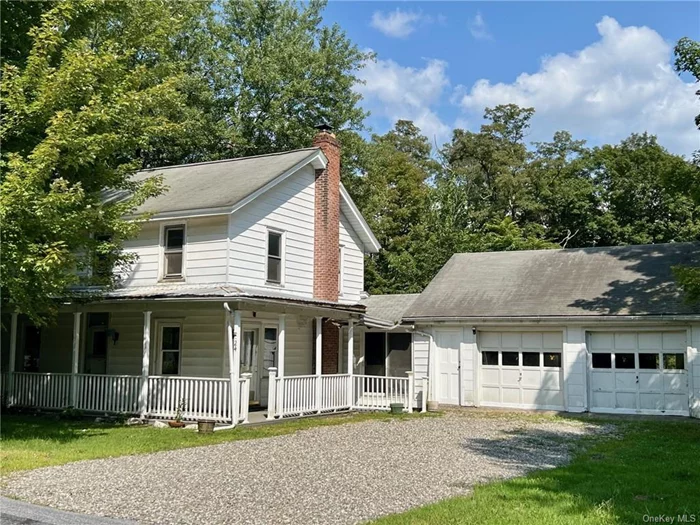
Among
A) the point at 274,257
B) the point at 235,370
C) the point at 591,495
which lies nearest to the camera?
the point at 591,495

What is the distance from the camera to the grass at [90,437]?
11.2 m

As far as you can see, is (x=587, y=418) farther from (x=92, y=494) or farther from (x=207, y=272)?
(x=92, y=494)

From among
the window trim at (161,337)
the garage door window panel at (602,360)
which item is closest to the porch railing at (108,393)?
the window trim at (161,337)

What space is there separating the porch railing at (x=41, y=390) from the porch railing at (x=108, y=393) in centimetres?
42

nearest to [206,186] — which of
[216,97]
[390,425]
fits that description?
[390,425]

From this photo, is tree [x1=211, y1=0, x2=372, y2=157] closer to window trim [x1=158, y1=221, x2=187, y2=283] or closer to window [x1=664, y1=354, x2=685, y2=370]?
window trim [x1=158, y1=221, x2=187, y2=283]

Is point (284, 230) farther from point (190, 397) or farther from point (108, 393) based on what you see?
point (108, 393)

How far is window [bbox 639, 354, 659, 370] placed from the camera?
60.4 feet

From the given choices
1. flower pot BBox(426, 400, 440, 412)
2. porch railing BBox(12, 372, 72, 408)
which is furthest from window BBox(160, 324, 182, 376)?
flower pot BBox(426, 400, 440, 412)

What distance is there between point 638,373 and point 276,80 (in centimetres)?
2032

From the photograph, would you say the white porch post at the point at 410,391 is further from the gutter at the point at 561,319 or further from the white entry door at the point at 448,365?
the gutter at the point at 561,319

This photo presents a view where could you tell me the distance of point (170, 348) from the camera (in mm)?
18703

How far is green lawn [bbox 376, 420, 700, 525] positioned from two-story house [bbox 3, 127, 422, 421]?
8231 millimetres

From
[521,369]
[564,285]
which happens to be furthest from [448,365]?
[564,285]
